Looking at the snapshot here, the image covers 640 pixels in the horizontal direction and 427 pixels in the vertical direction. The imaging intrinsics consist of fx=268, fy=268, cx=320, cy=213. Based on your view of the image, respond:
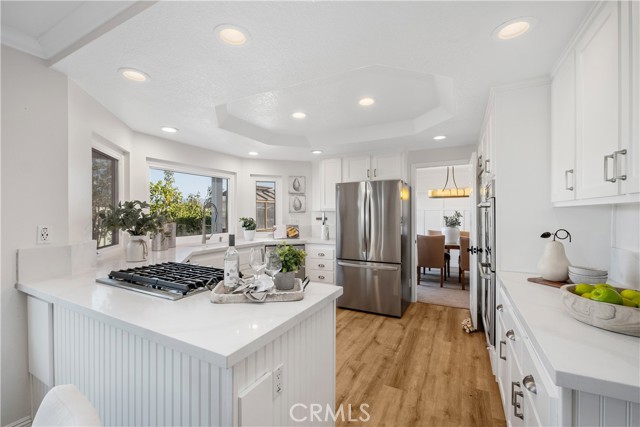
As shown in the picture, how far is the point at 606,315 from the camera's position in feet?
3.10

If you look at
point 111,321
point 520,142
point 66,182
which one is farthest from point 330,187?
point 111,321

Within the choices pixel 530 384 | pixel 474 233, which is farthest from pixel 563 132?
pixel 474 233

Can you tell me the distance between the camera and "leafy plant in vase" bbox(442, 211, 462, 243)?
5625 mm

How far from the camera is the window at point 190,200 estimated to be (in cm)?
327

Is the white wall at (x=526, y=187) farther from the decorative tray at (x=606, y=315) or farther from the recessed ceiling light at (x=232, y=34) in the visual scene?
the recessed ceiling light at (x=232, y=34)

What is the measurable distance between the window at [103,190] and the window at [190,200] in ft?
1.61

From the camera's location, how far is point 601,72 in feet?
3.73

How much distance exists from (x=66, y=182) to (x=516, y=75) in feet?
9.81

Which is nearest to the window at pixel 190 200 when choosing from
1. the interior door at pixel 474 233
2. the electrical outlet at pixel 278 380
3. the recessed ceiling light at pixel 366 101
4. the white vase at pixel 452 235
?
the recessed ceiling light at pixel 366 101

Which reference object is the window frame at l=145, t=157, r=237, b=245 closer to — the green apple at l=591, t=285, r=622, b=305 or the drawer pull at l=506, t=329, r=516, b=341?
the drawer pull at l=506, t=329, r=516, b=341

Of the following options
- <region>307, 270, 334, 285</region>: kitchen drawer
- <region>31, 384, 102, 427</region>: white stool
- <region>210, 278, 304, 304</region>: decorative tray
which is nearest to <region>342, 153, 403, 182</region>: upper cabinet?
<region>307, 270, 334, 285</region>: kitchen drawer

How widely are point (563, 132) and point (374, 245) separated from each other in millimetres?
2210

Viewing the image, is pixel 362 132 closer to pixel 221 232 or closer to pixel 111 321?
pixel 221 232

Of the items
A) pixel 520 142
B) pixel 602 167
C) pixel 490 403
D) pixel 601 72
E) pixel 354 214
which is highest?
pixel 601 72
